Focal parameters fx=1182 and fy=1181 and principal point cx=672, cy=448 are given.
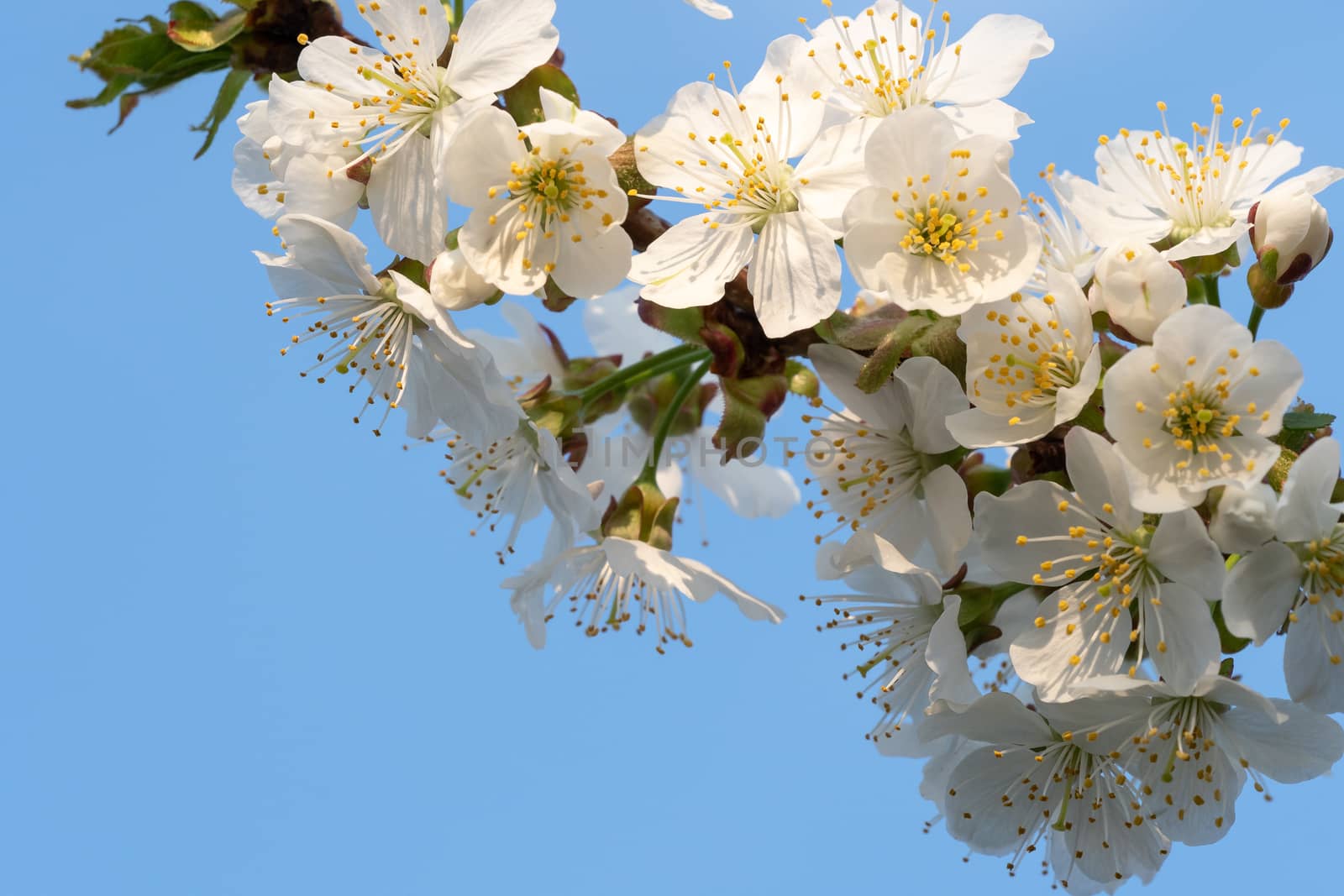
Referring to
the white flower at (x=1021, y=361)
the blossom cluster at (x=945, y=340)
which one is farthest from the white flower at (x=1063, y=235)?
the white flower at (x=1021, y=361)

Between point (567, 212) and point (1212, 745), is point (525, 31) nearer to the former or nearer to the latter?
point (567, 212)

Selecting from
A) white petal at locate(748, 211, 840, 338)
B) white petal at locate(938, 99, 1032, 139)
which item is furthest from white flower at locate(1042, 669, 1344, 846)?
white petal at locate(938, 99, 1032, 139)

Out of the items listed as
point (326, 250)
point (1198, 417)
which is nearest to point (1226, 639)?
point (1198, 417)

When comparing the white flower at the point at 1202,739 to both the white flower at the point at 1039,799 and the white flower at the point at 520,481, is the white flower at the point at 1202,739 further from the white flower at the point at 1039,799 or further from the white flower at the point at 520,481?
the white flower at the point at 520,481

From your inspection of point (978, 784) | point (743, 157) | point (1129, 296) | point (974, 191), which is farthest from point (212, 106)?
point (978, 784)

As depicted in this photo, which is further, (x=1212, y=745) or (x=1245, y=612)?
(x=1212, y=745)

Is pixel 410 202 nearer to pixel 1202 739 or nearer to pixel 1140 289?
pixel 1140 289

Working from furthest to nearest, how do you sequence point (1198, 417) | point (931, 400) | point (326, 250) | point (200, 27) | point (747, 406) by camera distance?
point (200, 27) < point (747, 406) < point (326, 250) < point (931, 400) < point (1198, 417)
